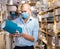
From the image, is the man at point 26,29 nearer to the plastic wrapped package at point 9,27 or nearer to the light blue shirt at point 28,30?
the light blue shirt at point 28,30

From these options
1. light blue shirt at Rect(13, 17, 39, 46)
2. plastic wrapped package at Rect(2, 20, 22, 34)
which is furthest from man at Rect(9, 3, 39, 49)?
plastic wrapped package at Rect(2, 20, 22, 34)

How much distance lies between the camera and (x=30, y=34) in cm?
248

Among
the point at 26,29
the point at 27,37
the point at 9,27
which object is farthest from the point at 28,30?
the point at 9,27

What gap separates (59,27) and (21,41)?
82 centimetres

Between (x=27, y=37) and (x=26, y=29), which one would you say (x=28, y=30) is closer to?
(x=26, y=29)

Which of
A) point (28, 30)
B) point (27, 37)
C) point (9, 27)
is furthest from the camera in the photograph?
point (28, 30)

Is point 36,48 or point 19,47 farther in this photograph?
point 36,48

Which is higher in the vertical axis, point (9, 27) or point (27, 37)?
point (9, 27)

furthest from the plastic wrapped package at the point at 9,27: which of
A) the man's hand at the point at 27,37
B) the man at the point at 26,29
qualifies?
the man at the point at 26,29

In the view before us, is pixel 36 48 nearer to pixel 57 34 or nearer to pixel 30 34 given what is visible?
pixel 57 34

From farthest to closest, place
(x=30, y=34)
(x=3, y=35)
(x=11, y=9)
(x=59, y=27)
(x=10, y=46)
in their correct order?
(x=3, y=35), (x=10, y=46), (x=11, y=9), (x=59, y=27), (x=30, y=34)

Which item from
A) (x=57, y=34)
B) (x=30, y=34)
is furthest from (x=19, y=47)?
(x=57, y=34)

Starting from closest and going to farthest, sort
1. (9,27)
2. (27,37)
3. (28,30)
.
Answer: (9,27) → (27,37) → (28,30)

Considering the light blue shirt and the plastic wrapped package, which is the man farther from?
the plastic wrapped package
